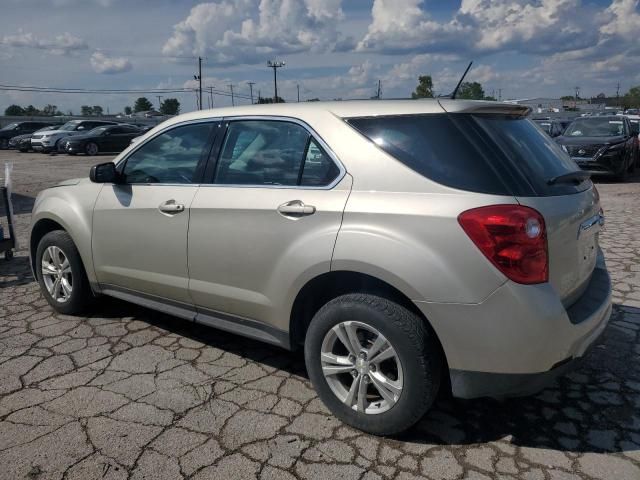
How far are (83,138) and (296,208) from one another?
80.8 feet

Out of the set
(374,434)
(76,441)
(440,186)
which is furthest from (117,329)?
(440,186)

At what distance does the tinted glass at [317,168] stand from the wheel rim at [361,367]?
772mm

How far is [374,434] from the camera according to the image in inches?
112

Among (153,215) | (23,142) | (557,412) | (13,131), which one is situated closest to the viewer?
(557,412)

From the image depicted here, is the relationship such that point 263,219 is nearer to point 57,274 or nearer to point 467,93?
point 57,274

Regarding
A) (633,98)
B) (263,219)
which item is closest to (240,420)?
(263,219)

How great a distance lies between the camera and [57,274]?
4.56 meters

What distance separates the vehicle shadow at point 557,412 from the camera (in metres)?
2.83

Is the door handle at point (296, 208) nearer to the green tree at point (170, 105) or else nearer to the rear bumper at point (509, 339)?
the rear bumper at point (509, 339)

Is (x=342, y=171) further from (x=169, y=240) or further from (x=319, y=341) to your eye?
(x=169, y=240)

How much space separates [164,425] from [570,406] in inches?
89.7

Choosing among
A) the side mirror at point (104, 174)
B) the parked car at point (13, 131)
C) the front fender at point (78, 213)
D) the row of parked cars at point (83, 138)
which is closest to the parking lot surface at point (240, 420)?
the front fender at point (78, 213)

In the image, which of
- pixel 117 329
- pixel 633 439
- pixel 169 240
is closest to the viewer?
pixel 633 439

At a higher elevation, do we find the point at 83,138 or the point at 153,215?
the point at 153,215
